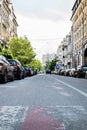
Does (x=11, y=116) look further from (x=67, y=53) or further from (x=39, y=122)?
(x=67, y=53)

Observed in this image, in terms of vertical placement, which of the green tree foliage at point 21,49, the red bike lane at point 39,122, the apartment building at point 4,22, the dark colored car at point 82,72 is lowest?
the red bike lane at point 39,122

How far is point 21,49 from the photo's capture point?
90.1m

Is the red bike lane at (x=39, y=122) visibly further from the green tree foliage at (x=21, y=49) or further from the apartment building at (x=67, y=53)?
the apartment building at (x=67, y=53)

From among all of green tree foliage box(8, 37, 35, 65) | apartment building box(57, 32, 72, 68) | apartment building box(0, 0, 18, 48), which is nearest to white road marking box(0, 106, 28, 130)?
apartment building box(0, 0, 18, 48)

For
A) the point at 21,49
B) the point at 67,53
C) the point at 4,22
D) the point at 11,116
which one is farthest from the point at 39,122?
the point at 67,53

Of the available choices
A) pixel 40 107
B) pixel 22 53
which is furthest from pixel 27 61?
pixel 40 107

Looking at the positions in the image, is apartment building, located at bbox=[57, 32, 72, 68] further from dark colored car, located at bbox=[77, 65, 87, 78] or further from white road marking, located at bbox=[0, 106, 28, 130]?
white road marking, located at bbox=[0, 106, 28, 130]

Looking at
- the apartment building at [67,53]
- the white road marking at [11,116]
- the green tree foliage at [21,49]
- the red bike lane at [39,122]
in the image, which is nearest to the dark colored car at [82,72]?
the white road marking at [11,116]

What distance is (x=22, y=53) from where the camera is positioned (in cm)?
9019

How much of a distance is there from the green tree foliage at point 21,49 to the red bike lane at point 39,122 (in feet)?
260

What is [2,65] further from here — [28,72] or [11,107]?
[28,72]

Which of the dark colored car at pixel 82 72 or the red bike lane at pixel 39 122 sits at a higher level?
the dark colored car at pixel 82 72

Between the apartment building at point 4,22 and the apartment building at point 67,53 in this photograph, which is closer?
the apartment building at point 4,22

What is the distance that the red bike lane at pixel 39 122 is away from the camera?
246 inches
